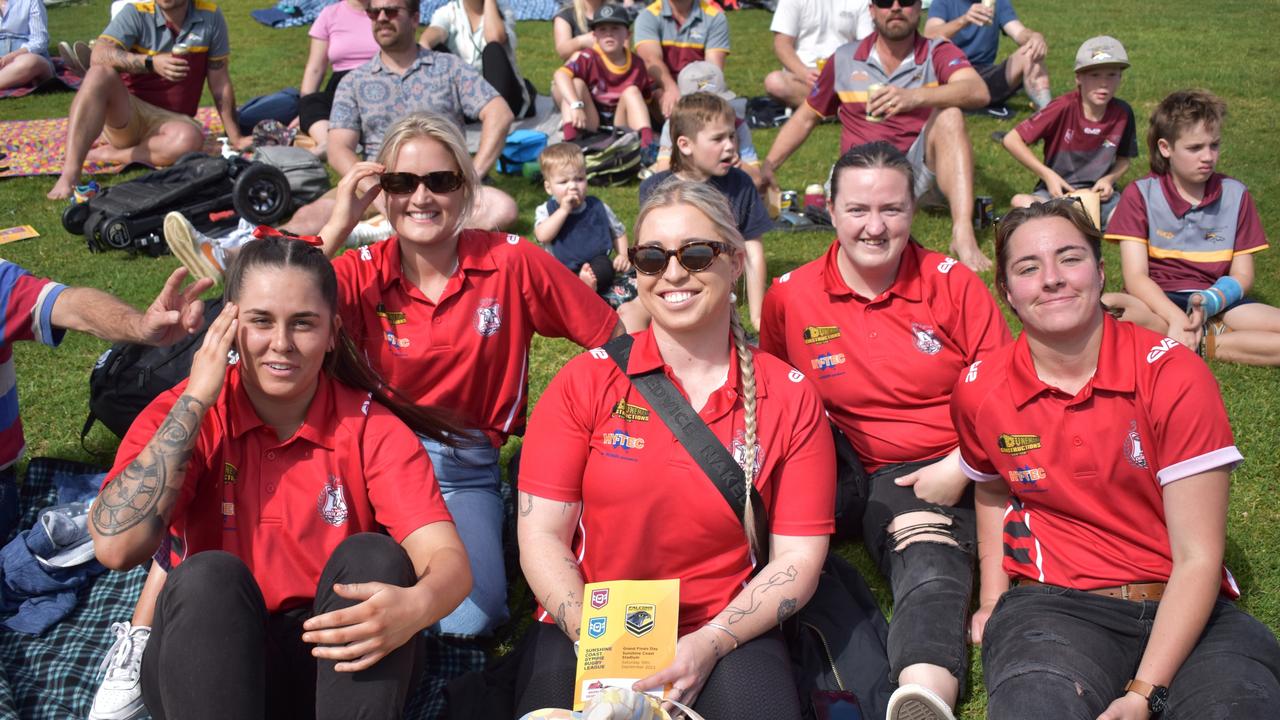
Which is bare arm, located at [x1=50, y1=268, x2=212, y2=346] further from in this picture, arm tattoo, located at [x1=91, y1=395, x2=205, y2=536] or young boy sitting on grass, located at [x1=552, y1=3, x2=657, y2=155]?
young boy sitting on grass, located at [x1=552, y1=3, x2=657, y2=155]

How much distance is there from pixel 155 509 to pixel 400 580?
0.70 m

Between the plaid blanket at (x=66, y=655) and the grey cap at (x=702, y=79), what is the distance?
240 inches

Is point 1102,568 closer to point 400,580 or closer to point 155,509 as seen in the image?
point 400,580

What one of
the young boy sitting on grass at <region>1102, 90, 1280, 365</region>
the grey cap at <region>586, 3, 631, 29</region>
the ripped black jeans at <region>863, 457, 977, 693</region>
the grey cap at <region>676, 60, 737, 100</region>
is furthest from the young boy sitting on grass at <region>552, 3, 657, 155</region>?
the ripped black jeans at <region>863, 457, 977, 693</region>

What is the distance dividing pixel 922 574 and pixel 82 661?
9.82ft

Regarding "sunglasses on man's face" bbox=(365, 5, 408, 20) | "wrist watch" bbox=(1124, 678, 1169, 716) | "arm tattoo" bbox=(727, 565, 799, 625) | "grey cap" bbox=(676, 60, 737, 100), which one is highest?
"sunglasses on man's face" bbox=(365, 5, 408, 20)

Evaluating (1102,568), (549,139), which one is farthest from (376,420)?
(549,139)

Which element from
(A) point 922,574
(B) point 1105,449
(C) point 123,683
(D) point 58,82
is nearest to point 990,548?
(A) point 922,574

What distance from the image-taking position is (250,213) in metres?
7.61

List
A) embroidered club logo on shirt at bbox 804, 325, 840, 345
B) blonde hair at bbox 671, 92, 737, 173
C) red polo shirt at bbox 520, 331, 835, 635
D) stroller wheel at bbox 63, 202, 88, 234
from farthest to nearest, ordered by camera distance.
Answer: stroller wheel at bbox 63, 202, 88, 234 < blonde hair at bbox 671, 92, 737, 173 < embroidered club logo on shirt at bbox 804, 325, 840, 345 < red polo shirt at bbox 520, 331, 835, 635

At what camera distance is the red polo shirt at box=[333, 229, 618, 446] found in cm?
388

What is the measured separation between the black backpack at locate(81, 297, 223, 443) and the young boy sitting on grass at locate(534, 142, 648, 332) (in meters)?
2.49

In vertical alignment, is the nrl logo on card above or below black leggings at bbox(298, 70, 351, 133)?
above

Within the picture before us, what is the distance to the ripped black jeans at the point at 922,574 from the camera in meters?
3.33
